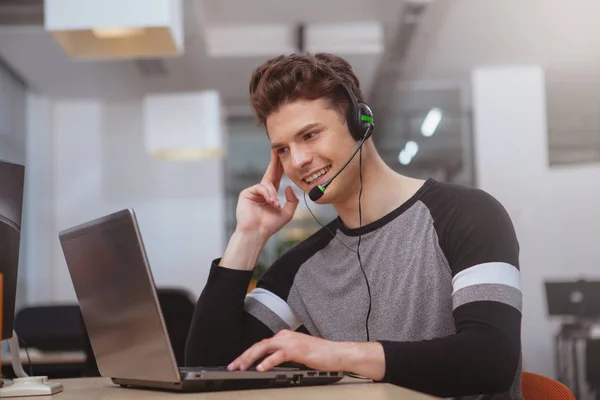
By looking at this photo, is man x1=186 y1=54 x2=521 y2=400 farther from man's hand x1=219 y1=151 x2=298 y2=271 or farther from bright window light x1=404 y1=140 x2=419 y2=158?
bright window light x1=404 y1=140 x2=419 y2=158

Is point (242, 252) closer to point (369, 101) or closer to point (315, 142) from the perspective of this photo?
point (315, 142)

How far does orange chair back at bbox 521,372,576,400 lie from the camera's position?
4.64 ft

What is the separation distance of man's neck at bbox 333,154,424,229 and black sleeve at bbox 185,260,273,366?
259 millimetres

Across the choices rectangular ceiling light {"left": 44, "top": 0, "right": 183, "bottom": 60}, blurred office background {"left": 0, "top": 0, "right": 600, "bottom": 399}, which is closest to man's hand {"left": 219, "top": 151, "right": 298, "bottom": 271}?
blurred office background {"left": 0, "top": 0, "right": 600, "bottom": 399}

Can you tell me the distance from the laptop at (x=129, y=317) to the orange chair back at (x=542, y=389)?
45 centimetres

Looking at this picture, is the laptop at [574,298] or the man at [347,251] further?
the laptop at [574,298]

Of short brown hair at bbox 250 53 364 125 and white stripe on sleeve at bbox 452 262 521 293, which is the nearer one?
white stripe on sleeve at bbox 452 262 521 293

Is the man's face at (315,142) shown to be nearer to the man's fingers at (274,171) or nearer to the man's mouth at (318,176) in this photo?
the man's mouth at (318,176)

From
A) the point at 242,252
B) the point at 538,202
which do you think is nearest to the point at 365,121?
the point at 242,252

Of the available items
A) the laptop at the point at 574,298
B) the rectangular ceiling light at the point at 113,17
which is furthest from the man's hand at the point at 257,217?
the laptop at the point at 574,298

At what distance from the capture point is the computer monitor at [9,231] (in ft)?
4.28

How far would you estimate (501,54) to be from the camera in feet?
12.1

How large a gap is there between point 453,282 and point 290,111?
1.60 feet

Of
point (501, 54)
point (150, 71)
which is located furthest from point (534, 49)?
point (150, 71)
